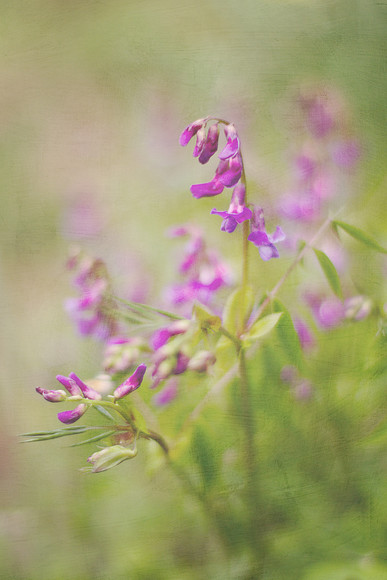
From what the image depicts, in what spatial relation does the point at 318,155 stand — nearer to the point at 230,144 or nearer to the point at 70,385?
the point at 230,144

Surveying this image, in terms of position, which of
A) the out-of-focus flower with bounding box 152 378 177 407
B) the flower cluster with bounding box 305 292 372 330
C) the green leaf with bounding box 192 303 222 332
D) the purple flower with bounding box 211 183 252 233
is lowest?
the out-of-focus flower with bounding box 152 378 177 407

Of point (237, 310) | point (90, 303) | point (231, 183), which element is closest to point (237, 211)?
point (231, 183)

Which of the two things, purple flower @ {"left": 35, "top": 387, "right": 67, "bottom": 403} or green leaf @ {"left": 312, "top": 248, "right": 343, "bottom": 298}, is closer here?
purple flower @ {"left": 35, "top": 387, "right": 67, "bottom": 403}

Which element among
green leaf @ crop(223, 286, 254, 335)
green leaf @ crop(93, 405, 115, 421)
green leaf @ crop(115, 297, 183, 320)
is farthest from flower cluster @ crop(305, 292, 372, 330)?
green leaf @ crop(93, 405, 115, 421)

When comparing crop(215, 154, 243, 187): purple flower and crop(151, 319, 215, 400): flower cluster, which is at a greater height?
crop(215, 154, 243, 187): purple flower

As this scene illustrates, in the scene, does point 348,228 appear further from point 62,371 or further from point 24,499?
point 24,499

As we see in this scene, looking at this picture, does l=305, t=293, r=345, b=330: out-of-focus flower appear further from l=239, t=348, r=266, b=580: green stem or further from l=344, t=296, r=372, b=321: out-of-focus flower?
l=239, t=348, r=266, b=580: green stem
